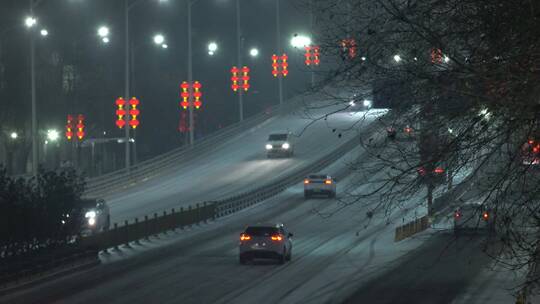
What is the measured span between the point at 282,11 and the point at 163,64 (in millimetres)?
35027

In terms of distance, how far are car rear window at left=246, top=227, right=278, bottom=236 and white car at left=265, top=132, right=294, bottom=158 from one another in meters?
45.1

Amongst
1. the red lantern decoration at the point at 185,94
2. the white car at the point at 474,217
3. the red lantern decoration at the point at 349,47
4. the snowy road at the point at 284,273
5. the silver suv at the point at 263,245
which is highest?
the red lantern decoration at the point at 185,94

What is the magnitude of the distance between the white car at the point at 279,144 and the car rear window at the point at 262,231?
4509cm

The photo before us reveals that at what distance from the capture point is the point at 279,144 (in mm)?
81750

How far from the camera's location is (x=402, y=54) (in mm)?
10531

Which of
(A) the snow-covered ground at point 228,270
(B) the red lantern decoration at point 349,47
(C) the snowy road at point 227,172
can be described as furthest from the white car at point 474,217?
(C) the snowy road at point 227,172

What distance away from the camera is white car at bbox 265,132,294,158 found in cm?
8175

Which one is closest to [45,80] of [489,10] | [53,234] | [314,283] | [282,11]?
[53,234]

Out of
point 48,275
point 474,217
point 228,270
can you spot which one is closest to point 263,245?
point 228,270

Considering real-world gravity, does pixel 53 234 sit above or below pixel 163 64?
below

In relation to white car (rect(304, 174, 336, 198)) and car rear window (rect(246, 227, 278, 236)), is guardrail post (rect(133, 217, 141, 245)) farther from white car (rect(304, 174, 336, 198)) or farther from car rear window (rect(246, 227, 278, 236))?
white car (rect(304, 174, 336, 198))

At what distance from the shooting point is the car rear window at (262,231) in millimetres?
36281

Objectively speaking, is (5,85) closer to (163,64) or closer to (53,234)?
(163,64)

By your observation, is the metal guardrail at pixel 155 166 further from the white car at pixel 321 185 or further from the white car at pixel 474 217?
the white car at pixel 474 217
